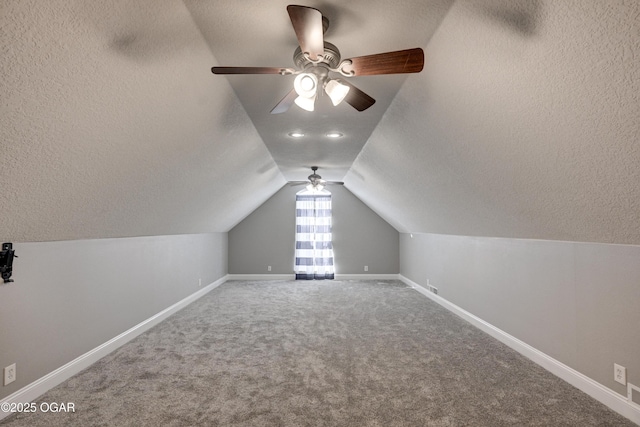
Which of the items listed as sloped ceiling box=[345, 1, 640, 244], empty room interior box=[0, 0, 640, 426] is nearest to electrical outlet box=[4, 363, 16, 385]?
empty room interior box=[0, 0, 640, 426]

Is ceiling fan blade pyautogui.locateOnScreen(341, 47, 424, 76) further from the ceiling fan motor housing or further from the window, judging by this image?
the window

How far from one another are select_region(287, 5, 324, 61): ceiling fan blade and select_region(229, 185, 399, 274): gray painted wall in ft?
21.5

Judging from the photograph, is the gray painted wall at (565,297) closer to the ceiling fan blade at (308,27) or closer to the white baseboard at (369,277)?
the ceiling fan blade at (308,27)

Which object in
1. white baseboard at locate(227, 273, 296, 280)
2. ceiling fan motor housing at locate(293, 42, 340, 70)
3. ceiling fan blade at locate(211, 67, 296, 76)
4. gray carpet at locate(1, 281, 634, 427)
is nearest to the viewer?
ceiling fan blade at locate(211, 67, 296, 76)

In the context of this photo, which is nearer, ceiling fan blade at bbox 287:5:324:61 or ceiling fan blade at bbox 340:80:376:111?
ceiling fan blade at bbox 287:5:324:61

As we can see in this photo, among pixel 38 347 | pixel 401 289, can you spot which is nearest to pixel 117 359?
pixel 38 347

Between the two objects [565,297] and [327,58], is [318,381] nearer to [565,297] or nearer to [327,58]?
[565,297]

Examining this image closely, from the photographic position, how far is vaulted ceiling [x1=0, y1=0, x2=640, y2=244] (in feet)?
4.51

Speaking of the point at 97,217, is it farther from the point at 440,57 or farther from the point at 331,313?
the point at 331,313

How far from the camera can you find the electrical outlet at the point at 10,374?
2.24 meters

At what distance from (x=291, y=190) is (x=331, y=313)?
13.0ft

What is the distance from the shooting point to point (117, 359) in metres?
3.18

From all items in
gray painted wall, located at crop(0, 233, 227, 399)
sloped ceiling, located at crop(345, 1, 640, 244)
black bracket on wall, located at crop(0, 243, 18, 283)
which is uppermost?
sloped ceiling, located at crop(345, 1, 640, 244)

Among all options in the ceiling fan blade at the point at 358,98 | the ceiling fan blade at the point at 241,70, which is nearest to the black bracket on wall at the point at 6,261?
the ceiling fan blade at the point at 241,70
